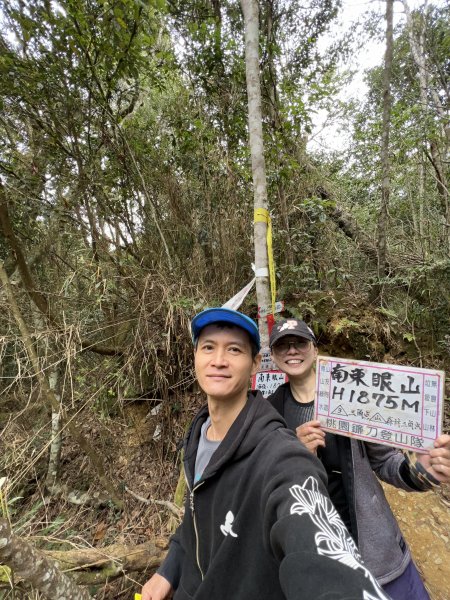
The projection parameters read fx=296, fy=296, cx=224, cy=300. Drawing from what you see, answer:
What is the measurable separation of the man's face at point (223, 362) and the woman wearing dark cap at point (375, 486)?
0.49 m

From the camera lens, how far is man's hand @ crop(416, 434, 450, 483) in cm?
119

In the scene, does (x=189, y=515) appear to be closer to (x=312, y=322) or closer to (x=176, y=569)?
(x=176, y=569)

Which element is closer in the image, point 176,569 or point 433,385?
point 433,385

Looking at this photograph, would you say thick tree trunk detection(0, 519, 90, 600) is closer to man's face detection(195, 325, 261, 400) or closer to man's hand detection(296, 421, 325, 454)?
man's face detection(195, 325, 261, 400)

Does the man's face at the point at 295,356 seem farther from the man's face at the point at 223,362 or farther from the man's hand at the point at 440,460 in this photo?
the man's hand at the point at 440,460

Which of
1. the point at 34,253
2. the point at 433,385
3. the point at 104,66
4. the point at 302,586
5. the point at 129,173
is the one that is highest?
the point at 104,66

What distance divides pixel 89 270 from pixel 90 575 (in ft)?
9.14

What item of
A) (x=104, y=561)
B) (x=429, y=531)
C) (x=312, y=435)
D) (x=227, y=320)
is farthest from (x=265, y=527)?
(x=429, y=531)

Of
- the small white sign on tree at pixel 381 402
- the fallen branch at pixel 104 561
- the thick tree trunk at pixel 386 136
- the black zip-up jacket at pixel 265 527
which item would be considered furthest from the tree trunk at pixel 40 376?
the thick tree trunk at pixel 386 136

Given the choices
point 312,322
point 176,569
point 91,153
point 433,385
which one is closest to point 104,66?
point 91,153

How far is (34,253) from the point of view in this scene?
14.4 feet

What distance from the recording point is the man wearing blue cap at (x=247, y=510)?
80 cm

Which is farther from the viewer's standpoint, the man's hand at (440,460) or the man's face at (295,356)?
the man's face at (295,356)

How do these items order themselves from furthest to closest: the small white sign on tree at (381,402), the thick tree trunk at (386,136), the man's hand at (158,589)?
the thick tree trunk at (386,136) → the man's hand at (158,589) → the small white sign on tree at (381,402)
